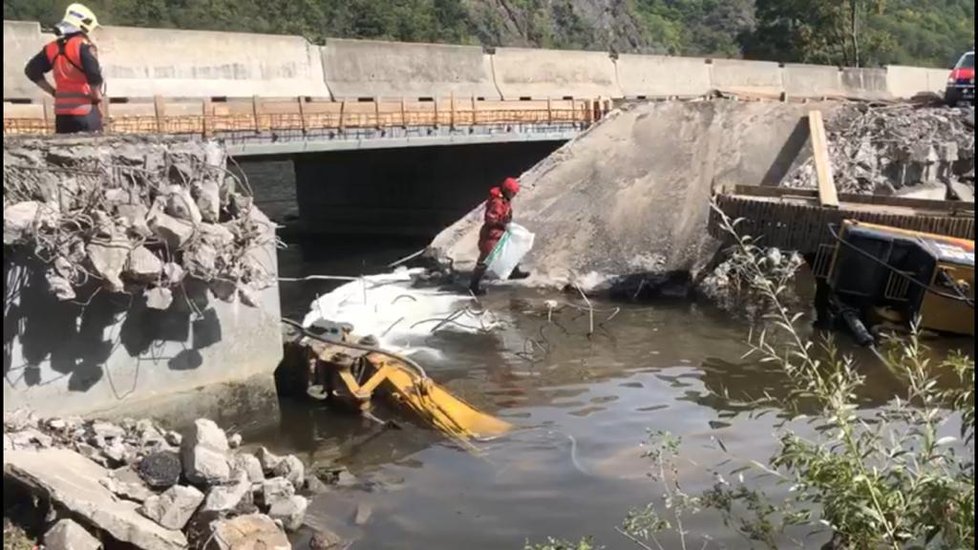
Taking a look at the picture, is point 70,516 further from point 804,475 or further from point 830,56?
point 830,56

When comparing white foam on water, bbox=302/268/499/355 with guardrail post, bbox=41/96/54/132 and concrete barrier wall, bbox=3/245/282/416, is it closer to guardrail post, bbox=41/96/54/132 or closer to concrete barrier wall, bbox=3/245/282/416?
concrete barrier wall, bbox=3/245/282/416

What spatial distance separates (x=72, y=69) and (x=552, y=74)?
1797 cm

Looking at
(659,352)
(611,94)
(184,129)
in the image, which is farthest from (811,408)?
(611,94)

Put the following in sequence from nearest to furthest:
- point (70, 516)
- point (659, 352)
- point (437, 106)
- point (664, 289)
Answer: point (70, 516), point (659, 352), point (664, 289), point (437, 106)

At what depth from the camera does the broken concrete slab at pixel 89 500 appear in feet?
21.0

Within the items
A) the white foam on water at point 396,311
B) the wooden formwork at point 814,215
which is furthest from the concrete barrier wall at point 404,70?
the wooden formwork at point 814,215

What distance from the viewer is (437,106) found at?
19547 mm

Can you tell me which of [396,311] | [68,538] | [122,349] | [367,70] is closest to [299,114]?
[396,311]

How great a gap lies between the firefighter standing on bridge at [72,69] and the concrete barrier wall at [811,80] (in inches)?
1114

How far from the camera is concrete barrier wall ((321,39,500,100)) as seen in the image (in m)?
20.6

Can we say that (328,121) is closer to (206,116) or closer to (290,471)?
(206,116)

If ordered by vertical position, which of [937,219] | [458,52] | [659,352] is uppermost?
[458,52]

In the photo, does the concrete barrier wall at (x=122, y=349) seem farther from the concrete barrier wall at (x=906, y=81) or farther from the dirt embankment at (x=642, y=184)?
the concrete barrier wall at (x=906, y=81)

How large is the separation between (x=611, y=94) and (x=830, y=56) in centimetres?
2751
